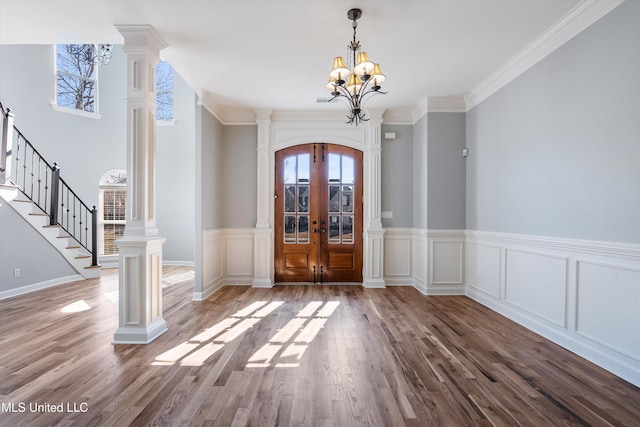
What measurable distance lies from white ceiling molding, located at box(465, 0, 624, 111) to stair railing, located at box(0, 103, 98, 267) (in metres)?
7.33

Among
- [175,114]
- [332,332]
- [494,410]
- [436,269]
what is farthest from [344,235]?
[175,114]

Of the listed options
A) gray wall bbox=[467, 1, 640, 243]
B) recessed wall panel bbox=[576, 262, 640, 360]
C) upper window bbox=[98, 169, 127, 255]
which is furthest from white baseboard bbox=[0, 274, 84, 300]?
recessed wall panel bbox=[576, 262, 640, 360]

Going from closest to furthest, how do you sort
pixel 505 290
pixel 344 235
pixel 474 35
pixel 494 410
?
pixel 494 410 → pixel 474 35 → pixel 505 290 → pixel 344 235

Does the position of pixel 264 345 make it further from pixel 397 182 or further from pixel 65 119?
pixel 65 119

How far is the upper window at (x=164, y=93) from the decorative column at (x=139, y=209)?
5082mm

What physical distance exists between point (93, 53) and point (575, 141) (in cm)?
938

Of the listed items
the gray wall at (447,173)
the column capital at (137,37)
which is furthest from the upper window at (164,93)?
the gray wall at (447,173)

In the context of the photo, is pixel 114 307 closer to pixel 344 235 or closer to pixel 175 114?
pixel 344 235

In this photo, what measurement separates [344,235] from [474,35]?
137 inches

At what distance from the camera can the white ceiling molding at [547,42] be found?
8.60 feet

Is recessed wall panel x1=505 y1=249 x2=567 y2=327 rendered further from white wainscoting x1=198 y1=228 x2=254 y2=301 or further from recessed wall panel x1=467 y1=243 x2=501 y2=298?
white wainscoting x1=198 y1=228 x2=254 y2=301

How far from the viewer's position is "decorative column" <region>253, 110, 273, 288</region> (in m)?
5.42

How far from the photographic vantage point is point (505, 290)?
387cm

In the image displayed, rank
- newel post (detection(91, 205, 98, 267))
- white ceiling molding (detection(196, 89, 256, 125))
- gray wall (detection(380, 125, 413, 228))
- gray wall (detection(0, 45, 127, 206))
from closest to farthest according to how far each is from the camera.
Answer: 1. white ceiling molding (detection(196, 89, 256, 125))
2. gray wall (detection(380, 125, 413, 228))
3. gray wall (detection(0, 45, 127, 206))
4. newel post (detection(91, 205, 98, 267))
